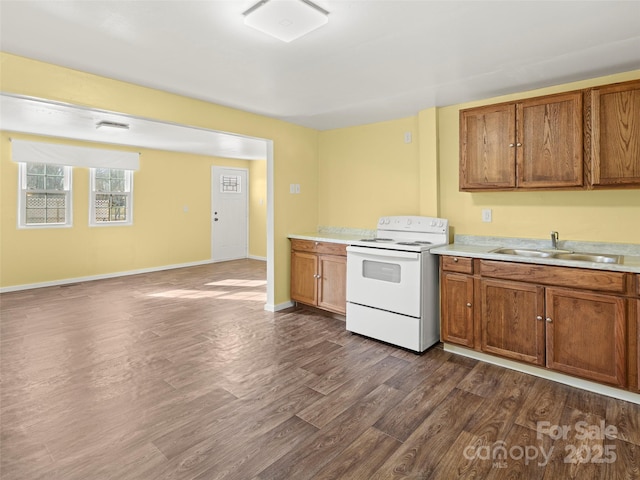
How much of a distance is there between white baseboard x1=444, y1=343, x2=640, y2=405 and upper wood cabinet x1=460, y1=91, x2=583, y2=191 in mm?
1401

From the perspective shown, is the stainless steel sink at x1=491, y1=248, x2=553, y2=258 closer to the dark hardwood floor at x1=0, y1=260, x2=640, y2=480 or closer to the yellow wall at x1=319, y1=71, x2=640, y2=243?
the yellow wall at x1=319, y1=71, x2=640, y2=243

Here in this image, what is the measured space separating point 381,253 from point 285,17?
2060 millimetres

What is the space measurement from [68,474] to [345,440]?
4.44ft

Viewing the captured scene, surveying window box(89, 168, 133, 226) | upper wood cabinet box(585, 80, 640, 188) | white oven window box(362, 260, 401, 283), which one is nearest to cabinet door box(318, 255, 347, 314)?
white oven window box(362, 260, 401, 283)

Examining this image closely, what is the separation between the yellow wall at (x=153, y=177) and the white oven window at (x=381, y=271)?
1.32 meters

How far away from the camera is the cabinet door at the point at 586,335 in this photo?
2.32 m

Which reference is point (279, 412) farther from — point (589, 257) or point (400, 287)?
point (589, 257)

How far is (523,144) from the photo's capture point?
2910 millimetres

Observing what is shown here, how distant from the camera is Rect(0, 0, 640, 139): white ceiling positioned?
1.95 metres

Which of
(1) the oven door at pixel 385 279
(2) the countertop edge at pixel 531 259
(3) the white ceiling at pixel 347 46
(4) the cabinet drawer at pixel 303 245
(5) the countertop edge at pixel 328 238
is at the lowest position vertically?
(1) the oven door at pixel 385 279

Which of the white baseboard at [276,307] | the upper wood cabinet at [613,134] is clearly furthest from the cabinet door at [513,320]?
the white baseboard at [276,307]

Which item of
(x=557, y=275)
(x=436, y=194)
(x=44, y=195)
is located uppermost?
(x=44, y=195)

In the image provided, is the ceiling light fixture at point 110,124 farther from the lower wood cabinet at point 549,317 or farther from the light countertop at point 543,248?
the lower wood cabinet at point 549,317

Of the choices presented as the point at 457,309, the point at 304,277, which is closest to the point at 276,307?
the point at 304,277
